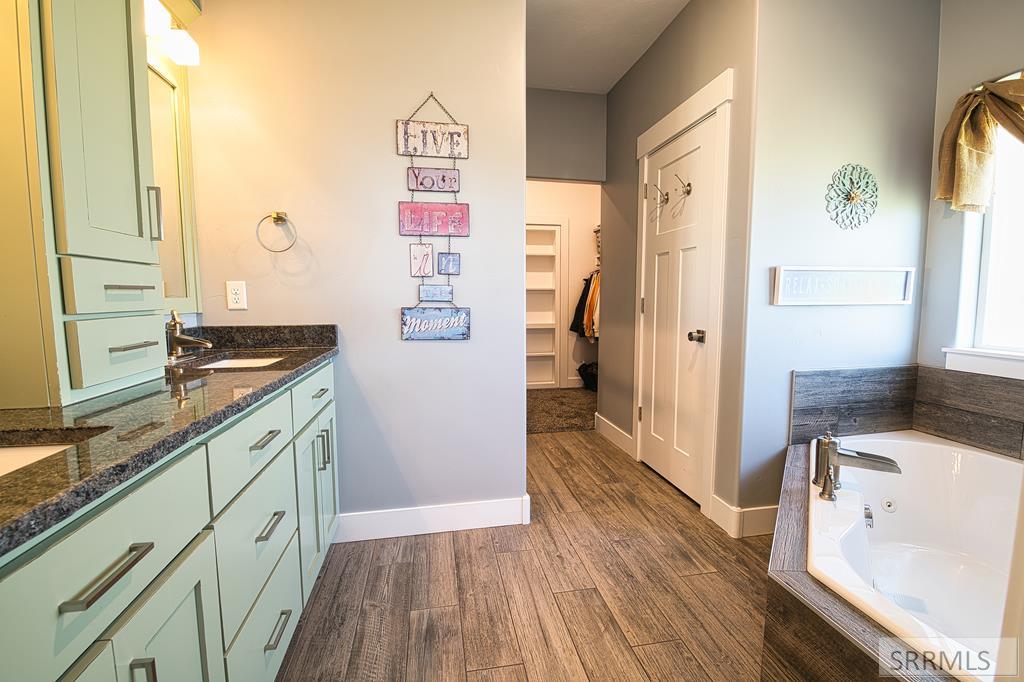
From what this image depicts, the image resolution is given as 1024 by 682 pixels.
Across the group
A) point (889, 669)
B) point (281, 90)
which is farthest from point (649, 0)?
point (889, 669)

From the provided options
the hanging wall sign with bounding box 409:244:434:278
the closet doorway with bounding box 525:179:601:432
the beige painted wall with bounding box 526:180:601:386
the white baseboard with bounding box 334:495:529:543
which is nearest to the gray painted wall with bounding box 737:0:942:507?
the white baseboard with bounding box 334:495:529:543

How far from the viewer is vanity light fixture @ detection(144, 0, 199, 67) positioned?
60.0 inches

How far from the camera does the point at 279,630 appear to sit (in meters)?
1.15

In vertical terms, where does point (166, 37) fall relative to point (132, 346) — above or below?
above

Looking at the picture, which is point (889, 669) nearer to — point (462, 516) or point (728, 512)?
point (728, 512)

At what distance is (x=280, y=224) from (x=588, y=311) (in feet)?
12.3

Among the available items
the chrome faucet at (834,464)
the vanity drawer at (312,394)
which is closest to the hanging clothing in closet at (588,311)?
the chrome faucet at (834,464)

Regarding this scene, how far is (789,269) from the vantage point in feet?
6.25

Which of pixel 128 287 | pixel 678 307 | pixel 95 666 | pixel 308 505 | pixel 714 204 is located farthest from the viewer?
pixel 678 307

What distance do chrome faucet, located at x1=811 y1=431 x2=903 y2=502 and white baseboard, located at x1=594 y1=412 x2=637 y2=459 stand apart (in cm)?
143

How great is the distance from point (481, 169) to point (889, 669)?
2.03 m

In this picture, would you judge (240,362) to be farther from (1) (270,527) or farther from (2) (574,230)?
(2) (574,230)

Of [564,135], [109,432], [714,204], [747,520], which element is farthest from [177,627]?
[564,135]

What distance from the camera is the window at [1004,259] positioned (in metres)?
1.83
